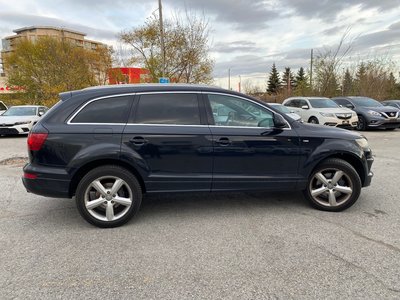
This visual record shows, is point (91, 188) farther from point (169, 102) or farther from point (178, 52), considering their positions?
point (178, 52)

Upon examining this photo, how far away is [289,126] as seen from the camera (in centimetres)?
404

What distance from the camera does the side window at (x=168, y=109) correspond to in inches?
150

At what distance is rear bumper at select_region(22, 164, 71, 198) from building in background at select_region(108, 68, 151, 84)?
18888 millimetres

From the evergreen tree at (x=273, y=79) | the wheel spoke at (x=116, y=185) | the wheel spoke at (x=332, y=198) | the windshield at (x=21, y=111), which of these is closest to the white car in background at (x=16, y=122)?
the windshield at (x=21, y=111)

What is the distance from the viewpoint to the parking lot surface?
8.42 feet

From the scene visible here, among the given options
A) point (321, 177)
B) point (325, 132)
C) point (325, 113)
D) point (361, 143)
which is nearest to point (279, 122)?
point (325, 132)

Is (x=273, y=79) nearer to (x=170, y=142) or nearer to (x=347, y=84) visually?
(x=347, y=84)

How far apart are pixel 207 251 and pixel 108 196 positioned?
1394mm

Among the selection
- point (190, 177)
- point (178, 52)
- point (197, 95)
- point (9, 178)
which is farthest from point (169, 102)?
point (178, 52)

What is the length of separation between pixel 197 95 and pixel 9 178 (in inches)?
183

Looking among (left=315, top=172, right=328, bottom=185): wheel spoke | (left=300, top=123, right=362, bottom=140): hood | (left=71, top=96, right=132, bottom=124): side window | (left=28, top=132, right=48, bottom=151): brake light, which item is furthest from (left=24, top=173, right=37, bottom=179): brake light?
(left=315, top=172, right=328, bottom=185): wheel spoke

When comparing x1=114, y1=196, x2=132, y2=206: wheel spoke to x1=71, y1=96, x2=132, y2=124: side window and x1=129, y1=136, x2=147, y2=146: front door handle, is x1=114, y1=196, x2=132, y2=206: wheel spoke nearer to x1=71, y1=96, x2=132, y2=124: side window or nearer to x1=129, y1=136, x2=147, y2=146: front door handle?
x1=129, y1=136, x2=147, y2=146: front door handle

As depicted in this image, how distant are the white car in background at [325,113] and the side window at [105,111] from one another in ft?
36.3

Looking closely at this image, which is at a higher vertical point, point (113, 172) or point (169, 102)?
point (169, 102)
